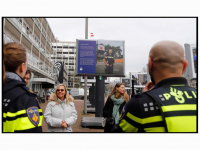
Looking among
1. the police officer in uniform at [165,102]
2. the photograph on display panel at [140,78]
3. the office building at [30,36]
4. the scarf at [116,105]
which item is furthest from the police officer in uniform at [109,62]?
the photograph on display panel at [140,78]

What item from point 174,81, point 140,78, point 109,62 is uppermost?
point 109,62

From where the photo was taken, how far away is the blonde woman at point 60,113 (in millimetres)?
3121

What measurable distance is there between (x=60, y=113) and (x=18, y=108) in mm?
1878

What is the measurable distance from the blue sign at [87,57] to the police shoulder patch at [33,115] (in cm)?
513

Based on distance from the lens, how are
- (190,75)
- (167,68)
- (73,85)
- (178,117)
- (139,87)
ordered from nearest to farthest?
(178,117), (167,68), (190,75), (139,87), (73,85)

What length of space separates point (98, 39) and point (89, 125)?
324 centimetres

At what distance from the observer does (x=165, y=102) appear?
121 centimetres

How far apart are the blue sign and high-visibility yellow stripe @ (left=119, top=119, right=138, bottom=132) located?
17.6 ft

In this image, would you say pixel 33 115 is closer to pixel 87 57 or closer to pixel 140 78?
pixel 87 57

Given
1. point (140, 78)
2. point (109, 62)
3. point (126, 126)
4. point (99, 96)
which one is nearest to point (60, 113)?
point (126, 126)

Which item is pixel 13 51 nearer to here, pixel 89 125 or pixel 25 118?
pixel 25 118

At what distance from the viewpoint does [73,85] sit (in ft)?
260

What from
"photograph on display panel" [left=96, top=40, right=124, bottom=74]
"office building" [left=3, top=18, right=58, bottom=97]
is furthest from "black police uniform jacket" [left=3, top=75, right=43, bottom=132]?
"office building" [left=3, top=18, right=58, bottom=97]

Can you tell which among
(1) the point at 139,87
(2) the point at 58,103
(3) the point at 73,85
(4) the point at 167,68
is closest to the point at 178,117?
(4) the point at 167,68
